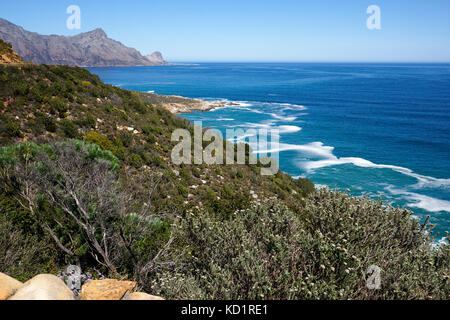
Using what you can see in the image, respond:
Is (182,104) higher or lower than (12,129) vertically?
higher

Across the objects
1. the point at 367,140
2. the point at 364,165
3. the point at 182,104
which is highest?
the point at 182,104

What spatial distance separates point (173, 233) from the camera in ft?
29.0

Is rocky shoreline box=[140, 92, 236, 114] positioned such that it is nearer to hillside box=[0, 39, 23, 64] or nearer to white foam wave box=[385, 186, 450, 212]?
hillside box=[0, 39, 23, 64]

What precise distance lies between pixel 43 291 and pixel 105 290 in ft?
4.58

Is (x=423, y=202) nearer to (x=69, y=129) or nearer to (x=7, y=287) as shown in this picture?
(x=69, y=129)

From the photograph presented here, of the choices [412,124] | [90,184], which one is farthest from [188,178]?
[412,124]

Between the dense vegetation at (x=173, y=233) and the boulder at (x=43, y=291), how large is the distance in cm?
235

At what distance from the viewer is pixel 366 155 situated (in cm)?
4250

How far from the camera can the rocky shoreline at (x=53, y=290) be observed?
156 inches

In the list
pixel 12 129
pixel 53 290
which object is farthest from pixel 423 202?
pixel 12 129

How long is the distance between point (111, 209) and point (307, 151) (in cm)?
4048

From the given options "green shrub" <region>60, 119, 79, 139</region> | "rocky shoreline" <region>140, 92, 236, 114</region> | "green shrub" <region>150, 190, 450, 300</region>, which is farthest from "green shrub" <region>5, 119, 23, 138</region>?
"rocky shoreline" <region>140, 92, 236, 114</region>

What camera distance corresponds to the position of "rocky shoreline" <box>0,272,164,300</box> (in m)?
3.96
